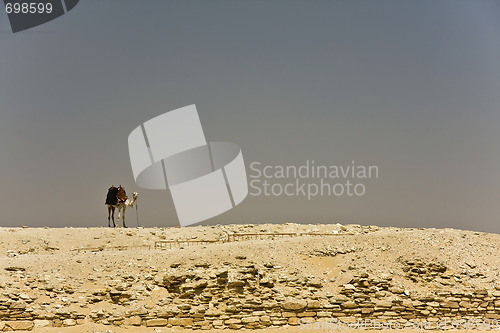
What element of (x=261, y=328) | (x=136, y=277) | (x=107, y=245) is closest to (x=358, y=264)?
(x=261, y=328)

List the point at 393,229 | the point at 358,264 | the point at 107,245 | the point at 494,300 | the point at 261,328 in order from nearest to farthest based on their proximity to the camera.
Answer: the point at 261,328
the point at 494,300
the point at 358,264
the point at 107,245
the point at 393,229

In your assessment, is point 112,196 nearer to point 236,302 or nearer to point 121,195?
point 121,195

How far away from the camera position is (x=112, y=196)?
2172 centimetres

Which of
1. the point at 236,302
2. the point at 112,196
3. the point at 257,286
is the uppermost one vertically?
the point at 112,196

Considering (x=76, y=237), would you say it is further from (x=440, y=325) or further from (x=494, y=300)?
(x=494, y=300)

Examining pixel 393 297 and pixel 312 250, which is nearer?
pixel 393 297

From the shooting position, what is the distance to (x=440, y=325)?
1302 centimetres

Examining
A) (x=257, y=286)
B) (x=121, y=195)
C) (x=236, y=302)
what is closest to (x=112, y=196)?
(x=121, y=195)

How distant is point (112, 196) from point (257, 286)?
10.6 m

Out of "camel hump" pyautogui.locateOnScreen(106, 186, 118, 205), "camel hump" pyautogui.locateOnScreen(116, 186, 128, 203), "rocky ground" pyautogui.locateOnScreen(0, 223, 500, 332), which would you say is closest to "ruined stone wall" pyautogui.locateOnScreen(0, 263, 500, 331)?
"rocky ground" pyautogui.locateOnScreen(0, 223, 500, 332)

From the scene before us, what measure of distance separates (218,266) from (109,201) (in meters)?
9.44

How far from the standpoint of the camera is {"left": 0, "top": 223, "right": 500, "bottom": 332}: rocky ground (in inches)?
491

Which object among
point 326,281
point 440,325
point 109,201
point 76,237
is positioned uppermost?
point 109,201

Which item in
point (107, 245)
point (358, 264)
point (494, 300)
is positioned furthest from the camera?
point (107, 245)
